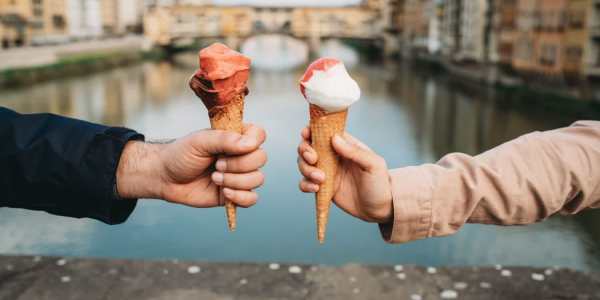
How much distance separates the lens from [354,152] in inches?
45.4

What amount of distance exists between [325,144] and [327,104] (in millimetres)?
80

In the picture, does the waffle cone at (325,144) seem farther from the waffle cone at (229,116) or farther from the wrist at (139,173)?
the wrist at (139,173)

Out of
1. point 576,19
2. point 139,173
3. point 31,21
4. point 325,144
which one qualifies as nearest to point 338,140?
point 325,144

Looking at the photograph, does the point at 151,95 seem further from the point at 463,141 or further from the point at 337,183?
the point at 337,183

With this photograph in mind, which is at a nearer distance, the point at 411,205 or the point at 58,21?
the point at 411,205

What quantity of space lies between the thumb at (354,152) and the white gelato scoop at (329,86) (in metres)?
0.06

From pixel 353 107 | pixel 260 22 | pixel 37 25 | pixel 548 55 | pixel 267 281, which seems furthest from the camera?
pixel 260 22

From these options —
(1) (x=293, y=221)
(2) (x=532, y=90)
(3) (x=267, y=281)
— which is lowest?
(1) (x=293, y=221)

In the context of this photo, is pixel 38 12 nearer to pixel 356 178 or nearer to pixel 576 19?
pixel 576 19

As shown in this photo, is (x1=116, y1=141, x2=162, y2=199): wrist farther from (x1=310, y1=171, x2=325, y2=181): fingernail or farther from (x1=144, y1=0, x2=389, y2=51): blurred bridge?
(x1=144, y1=0, x2=389, y2=51): blurred bridge

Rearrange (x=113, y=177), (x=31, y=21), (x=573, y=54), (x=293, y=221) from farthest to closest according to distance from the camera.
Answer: (x=31, y=21) → (x=573, y=54) → (x=293, y=221) → (x=113, y=177)

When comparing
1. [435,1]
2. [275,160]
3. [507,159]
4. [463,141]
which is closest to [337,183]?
[507,159]

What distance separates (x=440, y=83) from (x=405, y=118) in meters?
8.66

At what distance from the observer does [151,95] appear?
18.1 metres
